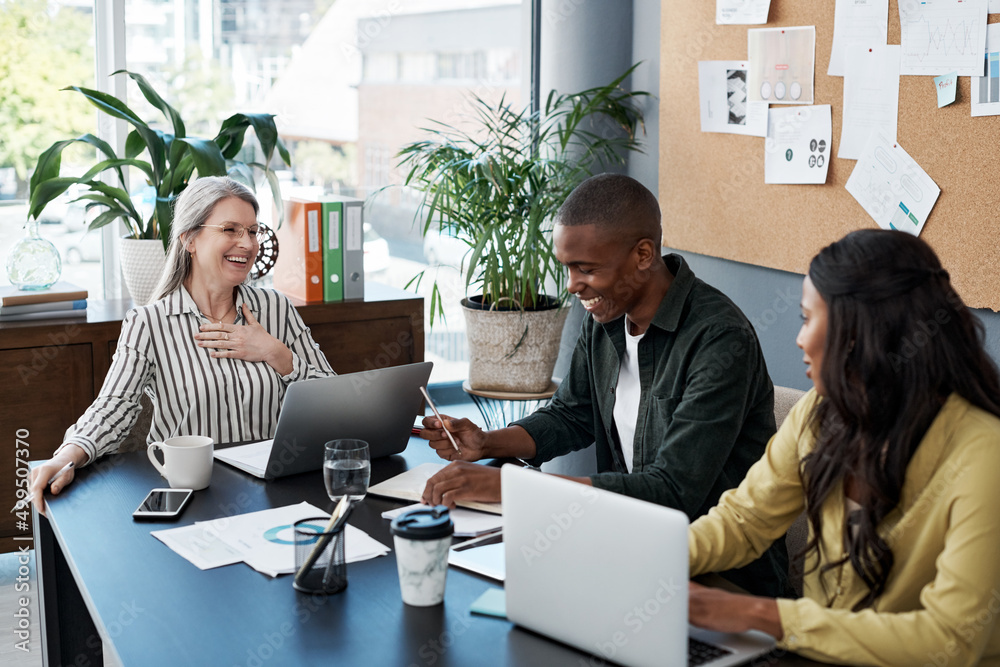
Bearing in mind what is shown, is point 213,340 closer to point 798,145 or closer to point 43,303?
point 43,303

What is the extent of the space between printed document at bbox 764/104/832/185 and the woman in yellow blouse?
62.5 inches

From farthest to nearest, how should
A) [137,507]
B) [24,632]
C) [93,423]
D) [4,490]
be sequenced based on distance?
1. [4,490]
2. [24,632]
3. [93,423]
4. [137,507]

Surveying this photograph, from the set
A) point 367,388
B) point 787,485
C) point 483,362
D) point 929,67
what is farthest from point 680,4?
point 787,485

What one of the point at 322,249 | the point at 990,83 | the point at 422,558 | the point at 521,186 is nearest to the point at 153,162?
the point at 322,249

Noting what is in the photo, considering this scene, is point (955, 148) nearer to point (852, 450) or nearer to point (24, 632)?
point (852, 450)

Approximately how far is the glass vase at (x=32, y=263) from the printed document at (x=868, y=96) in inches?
90.7

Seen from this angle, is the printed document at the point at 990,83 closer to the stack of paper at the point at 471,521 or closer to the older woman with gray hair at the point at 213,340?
the stack of paper at the point at 471,521

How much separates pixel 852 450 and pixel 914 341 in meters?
0.16

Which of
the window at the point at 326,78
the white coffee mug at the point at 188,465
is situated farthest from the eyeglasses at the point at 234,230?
the window at the point at 326,78

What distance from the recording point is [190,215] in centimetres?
246

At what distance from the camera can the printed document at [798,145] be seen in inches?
111

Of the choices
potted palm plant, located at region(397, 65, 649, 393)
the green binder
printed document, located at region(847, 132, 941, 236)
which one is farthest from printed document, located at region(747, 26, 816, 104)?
the green binder

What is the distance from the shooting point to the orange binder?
10.5 ft

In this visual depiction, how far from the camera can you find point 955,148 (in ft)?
7.98
